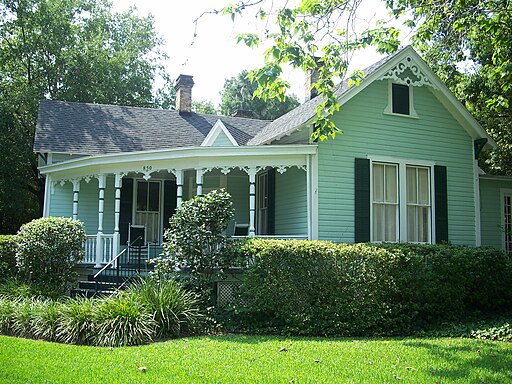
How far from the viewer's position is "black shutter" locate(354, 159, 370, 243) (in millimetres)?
12875

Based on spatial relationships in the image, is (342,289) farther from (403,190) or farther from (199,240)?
(403,190)

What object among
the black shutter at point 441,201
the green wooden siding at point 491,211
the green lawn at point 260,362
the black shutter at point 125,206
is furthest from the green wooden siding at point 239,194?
the green lawn at point 260,362

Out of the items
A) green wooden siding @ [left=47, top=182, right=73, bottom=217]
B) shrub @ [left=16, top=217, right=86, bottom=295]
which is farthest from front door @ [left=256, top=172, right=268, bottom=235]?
green wooden siding @ [left=47, top=182, right=73, bottom=217]

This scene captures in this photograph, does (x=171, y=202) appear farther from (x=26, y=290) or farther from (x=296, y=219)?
(x=26, y=290)

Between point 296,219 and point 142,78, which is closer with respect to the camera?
point 296,219

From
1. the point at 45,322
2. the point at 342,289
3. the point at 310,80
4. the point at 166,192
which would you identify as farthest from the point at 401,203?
the point at 45,322

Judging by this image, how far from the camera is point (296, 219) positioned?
1345 centimetres

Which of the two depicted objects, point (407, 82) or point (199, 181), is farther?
point (407, 82)

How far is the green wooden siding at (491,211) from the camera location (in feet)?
54.8

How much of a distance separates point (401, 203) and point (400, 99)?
282cm

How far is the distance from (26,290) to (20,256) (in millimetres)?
1454

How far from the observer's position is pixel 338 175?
13.0 meters

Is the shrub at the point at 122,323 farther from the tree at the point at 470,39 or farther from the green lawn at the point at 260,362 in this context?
the tree at the point at 470,39

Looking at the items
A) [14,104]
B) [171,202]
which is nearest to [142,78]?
[14,104]
